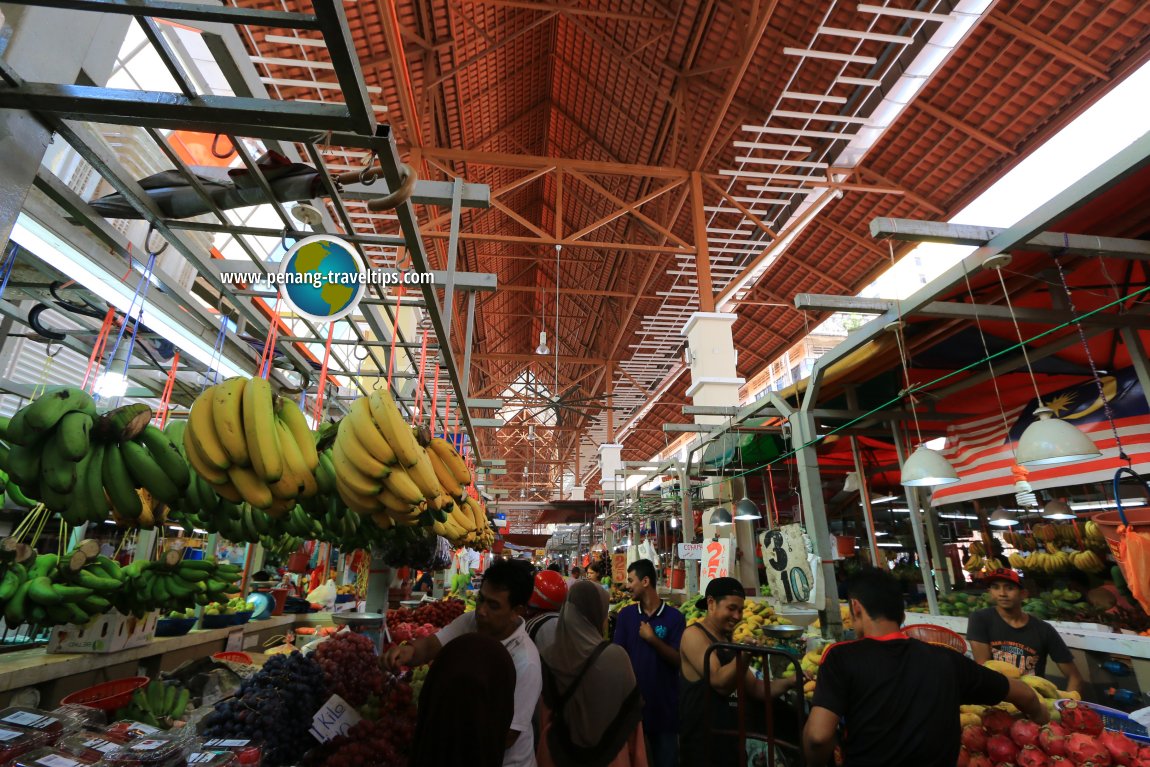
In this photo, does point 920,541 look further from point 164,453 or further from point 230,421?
point 164,453

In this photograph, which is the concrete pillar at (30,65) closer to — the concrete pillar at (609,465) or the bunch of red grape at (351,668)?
the bunch of red grape at (351,668)

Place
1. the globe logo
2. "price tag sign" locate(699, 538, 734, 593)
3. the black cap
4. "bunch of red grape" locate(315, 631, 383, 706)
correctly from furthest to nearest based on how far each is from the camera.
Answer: "price tag sign" locate(699, 538, 734, 593) < the black cap < "bunch of red grape" locate(315, 631, 383, 706) < the globe logo

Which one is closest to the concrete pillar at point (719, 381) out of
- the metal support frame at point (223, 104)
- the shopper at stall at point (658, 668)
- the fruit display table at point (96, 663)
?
the shopper at stall at point (658, 668)

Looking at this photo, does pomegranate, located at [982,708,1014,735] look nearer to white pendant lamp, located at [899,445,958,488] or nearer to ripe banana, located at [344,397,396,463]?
white pendant lamp, located at [899,445,958,488]

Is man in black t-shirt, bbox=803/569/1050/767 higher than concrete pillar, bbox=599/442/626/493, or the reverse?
concrete pillar, bbox=599/442/626/493

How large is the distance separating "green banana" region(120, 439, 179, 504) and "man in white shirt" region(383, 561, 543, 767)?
3.44ft

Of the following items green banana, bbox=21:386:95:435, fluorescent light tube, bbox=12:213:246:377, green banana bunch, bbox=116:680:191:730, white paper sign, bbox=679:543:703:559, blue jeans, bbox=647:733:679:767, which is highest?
fluorescent light tube, bbox=12:213:246:377

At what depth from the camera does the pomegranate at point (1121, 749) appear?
78.5 inches

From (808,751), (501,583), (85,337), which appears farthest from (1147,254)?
(85,337)

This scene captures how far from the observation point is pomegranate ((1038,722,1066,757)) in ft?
6.72

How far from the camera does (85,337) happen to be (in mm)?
3180

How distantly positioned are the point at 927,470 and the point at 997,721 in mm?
1727

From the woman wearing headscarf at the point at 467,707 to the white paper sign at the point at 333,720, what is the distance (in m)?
0.44

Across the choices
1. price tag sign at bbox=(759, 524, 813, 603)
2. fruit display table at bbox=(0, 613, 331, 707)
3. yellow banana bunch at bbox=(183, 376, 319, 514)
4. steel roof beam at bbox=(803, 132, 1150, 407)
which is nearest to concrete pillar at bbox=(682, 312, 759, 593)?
price tag sign at bbox=(759, 524, 813, 603)
